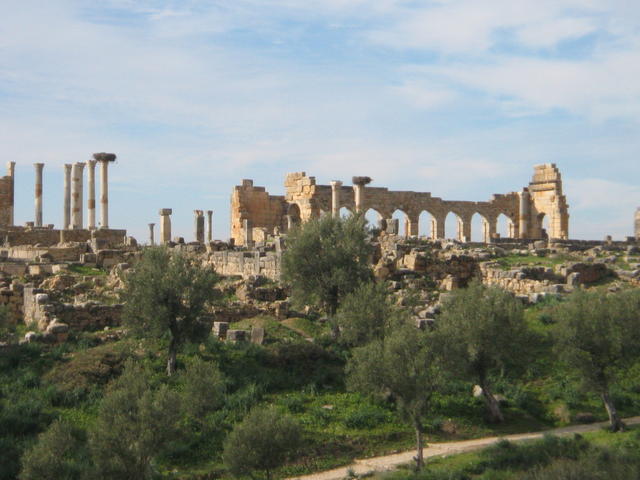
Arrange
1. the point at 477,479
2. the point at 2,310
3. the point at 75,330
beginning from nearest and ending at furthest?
the point at 477,479 → the point at 2,310 → the point at 75,330

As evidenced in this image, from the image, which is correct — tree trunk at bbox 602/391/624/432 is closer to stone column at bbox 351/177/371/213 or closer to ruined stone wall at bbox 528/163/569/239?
stone column at bbox 351/177/371/213

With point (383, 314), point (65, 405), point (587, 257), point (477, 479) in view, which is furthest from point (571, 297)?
point (587, 257)

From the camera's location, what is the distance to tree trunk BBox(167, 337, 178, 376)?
22.1m

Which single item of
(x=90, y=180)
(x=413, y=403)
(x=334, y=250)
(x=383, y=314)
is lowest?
(x=413, y=403)

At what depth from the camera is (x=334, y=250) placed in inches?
1059

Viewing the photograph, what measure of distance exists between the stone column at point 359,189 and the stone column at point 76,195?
15960mm

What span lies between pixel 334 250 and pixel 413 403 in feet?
30.0

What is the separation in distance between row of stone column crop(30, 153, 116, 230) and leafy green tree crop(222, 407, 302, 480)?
1374 inches

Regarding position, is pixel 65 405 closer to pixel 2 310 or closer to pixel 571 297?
pixel 2 310

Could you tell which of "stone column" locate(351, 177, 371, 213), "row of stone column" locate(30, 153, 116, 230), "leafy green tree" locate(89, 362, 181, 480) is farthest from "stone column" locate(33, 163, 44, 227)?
"leafy green tree" locate(89, 362, 181, 480)

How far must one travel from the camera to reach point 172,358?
22.3 meters

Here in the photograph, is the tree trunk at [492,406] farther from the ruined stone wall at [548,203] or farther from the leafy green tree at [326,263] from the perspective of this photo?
the ruined stone wall at [548,203]

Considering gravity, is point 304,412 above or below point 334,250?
below

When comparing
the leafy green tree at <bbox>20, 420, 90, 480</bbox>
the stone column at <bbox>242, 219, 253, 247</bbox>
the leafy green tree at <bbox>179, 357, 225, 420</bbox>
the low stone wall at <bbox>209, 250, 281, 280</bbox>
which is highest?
the stone column at <bbox>242, 219, 253, 247</bbox>
